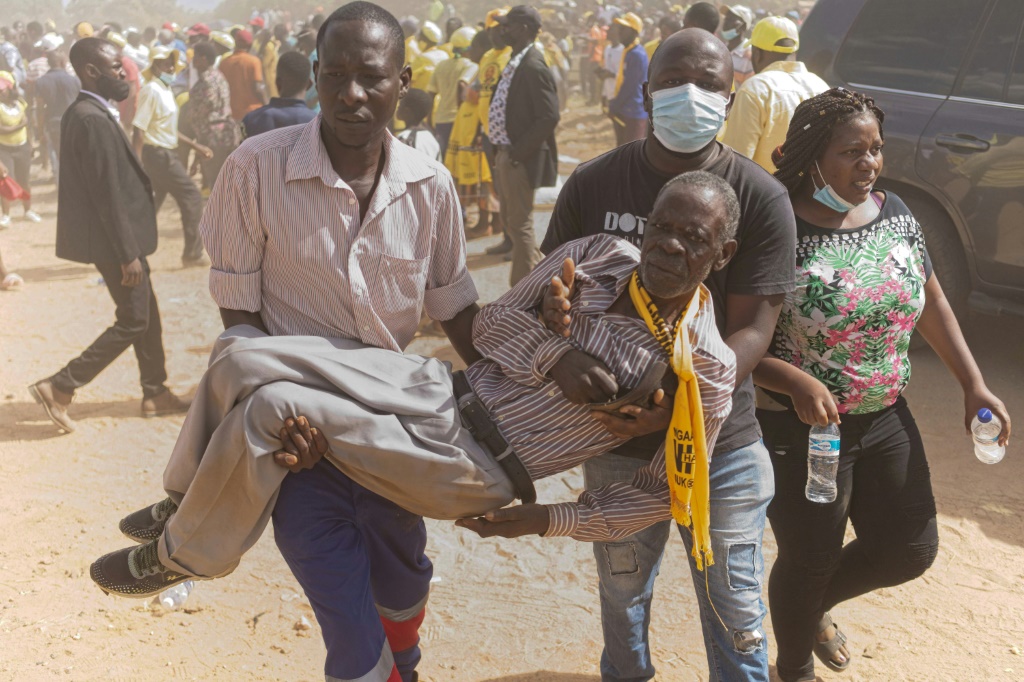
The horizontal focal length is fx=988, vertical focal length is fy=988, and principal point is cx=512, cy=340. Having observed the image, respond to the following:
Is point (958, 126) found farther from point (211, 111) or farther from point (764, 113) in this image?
point (211, 111)

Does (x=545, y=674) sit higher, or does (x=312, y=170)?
(x=312, y=170)

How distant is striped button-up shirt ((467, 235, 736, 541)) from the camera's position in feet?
8.14

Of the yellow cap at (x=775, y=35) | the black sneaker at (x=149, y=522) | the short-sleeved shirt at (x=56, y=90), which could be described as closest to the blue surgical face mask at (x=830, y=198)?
the black sneaker at (x=149, y=522)

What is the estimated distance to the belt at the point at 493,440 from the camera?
251 centimetres

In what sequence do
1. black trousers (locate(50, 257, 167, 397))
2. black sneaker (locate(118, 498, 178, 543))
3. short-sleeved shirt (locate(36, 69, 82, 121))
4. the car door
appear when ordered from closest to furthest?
black sneaker (locate(118, 498, 178, 543)) → the car door → black trousers (locate(50, 257, 167, 397)) → short-sleeved shirt (locate(36, 69, 82, 121))

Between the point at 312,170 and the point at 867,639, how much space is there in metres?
2.84

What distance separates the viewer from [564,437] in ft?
8.39

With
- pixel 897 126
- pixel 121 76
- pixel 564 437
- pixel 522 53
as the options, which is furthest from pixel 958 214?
pixel 121 76

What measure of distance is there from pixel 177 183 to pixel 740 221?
841 cm

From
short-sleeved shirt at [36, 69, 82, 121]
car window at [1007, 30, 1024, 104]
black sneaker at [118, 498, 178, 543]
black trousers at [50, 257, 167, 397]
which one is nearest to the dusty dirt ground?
black trousers at [50, 257, 167, 397]

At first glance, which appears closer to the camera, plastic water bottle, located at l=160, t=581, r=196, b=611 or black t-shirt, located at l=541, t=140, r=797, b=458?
black t-shirt, located at l=541, t=140, r=797, b=458

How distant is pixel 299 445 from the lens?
2.35 m

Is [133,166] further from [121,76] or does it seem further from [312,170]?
[312,170]

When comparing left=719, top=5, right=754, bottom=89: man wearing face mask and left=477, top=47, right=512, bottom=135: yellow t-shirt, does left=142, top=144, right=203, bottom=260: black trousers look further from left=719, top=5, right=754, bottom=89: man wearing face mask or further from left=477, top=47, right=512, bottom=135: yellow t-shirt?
left=719, top=5, right=754, bottom=89: man wearing face mask
